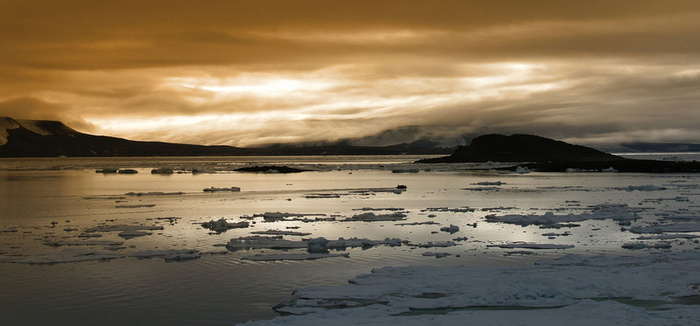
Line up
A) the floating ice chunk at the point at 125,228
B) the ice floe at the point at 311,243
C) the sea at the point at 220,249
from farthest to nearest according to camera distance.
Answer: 1. the floating ice chunk at the point at 125,228
2. the ice floe at the point at 311,243
3. the sea at the point at 220,249

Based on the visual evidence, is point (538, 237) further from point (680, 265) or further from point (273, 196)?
point (273, 196)

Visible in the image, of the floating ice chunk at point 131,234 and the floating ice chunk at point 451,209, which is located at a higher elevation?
the floating ice chunk at point 451,209

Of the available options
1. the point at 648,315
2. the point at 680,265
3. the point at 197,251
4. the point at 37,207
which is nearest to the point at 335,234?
the point at 197,251

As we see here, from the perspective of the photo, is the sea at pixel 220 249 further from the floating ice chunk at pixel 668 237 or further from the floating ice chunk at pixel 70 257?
the floating ice chunk at pixel 668 237

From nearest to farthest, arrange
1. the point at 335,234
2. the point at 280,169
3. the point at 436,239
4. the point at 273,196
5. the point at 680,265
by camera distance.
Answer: the point at 680,265 < the point at 436,239 < the point at 335,234 < the point at 273,196 < the point at 280,169

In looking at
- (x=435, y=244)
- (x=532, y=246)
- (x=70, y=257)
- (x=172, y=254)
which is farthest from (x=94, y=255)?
(x=532, y=246)

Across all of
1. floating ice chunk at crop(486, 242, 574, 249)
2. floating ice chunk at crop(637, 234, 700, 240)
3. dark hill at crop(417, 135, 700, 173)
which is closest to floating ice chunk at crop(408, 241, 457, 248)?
floating ice chunk at crop(486, 242, 574, 249)

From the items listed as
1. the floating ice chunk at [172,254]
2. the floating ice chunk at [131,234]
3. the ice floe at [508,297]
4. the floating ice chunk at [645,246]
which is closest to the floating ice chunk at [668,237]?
the floating ice chunk at [645,246]

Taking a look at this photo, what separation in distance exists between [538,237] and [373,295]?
9.25m

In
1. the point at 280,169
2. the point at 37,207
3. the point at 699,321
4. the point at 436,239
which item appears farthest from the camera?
the point at 280,169

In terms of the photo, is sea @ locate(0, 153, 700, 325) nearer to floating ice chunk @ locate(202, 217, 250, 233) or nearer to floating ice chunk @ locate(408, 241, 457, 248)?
floating ice chunk @ locate(408, 241, 457, 248)

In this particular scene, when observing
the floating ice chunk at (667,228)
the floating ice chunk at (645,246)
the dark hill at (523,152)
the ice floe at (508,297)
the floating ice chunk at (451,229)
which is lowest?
the ice floe at (508,297)

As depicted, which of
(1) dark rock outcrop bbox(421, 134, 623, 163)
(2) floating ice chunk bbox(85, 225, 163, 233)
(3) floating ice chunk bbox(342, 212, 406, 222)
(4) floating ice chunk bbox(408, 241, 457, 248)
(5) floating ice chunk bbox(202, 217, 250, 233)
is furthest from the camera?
(1) dark rock outcrop bbox(421, 134, 623, 163)

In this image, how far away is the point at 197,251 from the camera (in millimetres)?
16062
